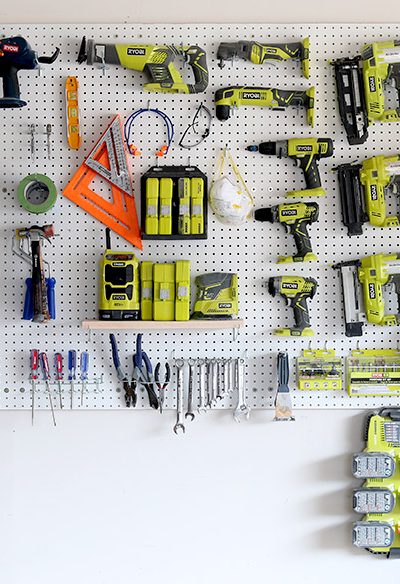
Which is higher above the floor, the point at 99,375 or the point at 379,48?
the point at 379,48

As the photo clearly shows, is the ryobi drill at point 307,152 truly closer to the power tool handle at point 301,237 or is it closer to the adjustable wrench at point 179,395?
the power tool handle at point 301,237

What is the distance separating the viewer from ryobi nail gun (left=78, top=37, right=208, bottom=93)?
217cm

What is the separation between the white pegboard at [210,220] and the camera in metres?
2.23

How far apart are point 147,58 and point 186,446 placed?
126cm

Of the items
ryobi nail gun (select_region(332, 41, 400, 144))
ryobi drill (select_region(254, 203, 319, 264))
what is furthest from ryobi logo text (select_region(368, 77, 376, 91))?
ryobi drill (select_region(254, 203, 319, 264))

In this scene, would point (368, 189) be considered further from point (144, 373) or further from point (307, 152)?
point (144, 373)

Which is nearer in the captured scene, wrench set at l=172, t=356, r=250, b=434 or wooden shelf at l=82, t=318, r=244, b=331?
wooden shelf at l=82, t=318, r=244, b=331

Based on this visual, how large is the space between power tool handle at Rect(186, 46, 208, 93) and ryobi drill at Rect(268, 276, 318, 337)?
0.66 meters

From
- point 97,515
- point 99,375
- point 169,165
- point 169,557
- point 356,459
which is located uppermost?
point 169,165

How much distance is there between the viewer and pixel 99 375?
2223mm

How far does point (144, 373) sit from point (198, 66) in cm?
100

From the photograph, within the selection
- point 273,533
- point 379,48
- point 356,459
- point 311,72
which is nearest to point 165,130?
point 311,72

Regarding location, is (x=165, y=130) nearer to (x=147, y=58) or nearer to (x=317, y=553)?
(x=147, y=58)

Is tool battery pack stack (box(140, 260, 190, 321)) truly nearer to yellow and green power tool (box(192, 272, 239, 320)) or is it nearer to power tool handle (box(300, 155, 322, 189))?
yellow and green power tool (box(192, 272, 239, 320))
